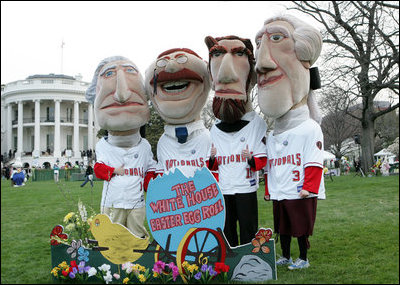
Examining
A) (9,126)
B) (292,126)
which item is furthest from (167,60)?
(9,126)

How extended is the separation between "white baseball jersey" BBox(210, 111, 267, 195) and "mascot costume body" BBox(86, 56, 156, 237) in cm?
127

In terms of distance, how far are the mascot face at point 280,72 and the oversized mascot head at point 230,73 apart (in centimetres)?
26

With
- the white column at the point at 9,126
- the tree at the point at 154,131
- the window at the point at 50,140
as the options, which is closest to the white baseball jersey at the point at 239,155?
the tree at the point at 154,131

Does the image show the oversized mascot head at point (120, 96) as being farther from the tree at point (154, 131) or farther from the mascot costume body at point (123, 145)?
the tree at point (154, 131)

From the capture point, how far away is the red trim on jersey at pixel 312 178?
436 cm

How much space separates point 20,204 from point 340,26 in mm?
15200

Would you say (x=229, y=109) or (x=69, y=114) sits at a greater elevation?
(x=69, y=114)

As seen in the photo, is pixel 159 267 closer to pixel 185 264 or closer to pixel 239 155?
pixel 185 264

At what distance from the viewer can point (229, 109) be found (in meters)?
4.77

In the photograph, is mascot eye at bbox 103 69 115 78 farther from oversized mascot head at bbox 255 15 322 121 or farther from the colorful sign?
oversized mascot head at bbox 255 15 322 121

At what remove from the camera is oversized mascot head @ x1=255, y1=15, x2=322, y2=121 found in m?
4.54

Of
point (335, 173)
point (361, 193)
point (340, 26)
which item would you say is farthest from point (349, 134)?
point (361, 193)

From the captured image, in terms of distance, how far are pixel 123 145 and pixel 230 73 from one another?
196 cm

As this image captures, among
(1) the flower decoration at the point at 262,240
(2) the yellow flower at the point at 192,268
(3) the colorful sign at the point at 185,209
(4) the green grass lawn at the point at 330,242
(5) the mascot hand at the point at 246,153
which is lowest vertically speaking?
(4) the green grass lawn at the point at 330,242
